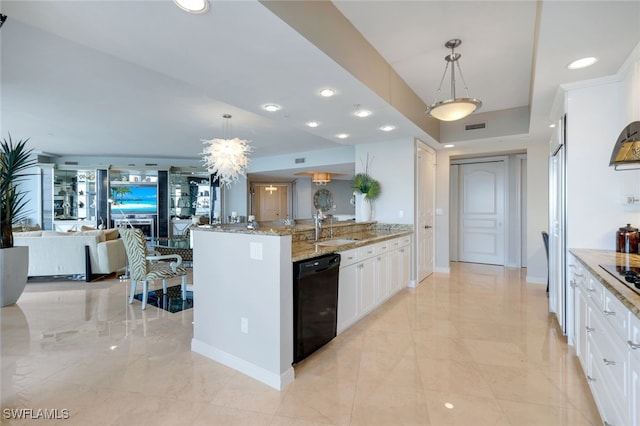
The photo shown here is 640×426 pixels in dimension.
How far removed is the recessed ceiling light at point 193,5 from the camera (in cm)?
156

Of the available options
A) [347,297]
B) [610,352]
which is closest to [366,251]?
[347,297]

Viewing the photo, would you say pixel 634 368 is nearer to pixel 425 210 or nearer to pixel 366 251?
pixel 366 251

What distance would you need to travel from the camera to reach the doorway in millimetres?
6164

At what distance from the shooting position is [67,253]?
515cm

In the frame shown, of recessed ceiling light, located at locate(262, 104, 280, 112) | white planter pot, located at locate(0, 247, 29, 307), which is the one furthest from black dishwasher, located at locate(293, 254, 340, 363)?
white planter pot, located at locate(0, 247, 29, 307)

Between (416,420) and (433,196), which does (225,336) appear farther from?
A: (433,196)

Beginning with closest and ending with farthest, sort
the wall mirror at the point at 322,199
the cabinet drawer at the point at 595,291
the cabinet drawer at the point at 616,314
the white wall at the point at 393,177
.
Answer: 1. the cabinet drawer at the point at 616,314
2. the cabinet drawer at the point at 595,291
3. the white wall at the point at 393,177
4. the wall mirror at the point at 322,199

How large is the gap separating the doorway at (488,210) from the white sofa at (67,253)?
7139 millimetres

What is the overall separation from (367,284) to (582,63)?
2.76 metres

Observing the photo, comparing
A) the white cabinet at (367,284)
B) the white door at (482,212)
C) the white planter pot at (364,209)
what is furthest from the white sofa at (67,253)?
the white door at (482,212)

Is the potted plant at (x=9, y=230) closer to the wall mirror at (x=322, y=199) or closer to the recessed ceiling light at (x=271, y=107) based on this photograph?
the recessed ceiling light at (x=271, y=107)

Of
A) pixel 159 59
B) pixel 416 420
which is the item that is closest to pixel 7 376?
pixel 159 59

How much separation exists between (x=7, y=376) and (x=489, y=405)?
142 inches

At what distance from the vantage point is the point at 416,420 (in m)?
1.86
